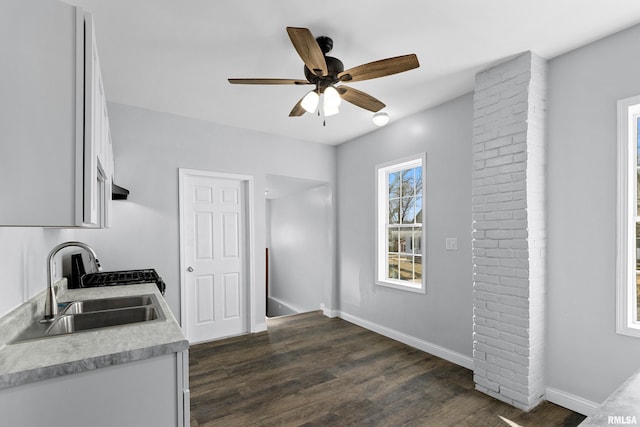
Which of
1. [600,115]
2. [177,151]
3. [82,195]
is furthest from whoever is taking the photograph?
[177,151]

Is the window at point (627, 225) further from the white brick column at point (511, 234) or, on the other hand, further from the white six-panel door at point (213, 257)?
the white six-panel door at point (213, 257)

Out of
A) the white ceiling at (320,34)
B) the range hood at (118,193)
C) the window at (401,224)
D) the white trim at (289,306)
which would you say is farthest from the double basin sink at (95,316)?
the white trim at (289,306)

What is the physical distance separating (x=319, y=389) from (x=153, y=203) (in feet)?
8.37

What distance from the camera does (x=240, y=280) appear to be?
4141 millimetres

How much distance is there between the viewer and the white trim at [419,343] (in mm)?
3109

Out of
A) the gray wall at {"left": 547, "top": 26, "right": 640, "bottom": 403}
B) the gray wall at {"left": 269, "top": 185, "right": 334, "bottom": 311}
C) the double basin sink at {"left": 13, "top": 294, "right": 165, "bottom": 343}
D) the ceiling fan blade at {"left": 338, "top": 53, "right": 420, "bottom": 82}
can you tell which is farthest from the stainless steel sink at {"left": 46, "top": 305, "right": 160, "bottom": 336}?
the gray wall at {"left": 269, "top": 185, "right": 334, "bottom": 311}

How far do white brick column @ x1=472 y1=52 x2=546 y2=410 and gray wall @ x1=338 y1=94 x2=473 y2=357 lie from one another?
0.44m

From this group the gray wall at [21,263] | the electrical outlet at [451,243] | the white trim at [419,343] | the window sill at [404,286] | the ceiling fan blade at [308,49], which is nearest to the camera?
the gray wall at [21,263]

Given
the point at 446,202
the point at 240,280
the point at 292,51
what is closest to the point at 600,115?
the point at 446,202

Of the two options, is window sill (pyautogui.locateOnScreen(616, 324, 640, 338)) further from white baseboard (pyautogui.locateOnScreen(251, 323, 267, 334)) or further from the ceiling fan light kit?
white baseboard (pyautogui.locateOnScreen(251, 323, 267, 334))

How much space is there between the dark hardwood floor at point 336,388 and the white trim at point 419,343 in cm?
7

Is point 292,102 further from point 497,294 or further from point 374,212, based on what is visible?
point 497,294

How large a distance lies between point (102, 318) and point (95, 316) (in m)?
0.04

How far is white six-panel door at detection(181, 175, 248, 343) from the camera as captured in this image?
379 centimetres
